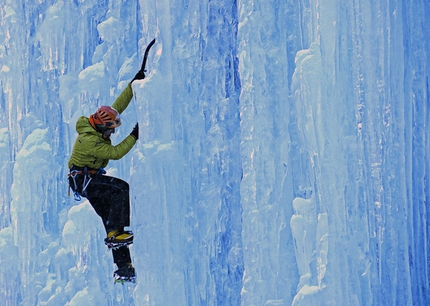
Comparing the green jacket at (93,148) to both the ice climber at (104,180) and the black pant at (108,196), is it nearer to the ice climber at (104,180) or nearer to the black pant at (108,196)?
the ice climber at (104,180)

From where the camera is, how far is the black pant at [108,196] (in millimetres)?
5852

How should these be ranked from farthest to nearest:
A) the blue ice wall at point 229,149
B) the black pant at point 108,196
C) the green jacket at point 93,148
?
the black pant at point 108,196 → the green jacket at point 93,148 → the blue ice wall at point 229,149

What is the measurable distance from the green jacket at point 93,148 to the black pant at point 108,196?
4.2 inches

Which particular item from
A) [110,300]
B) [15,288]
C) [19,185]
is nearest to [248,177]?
[110,300]

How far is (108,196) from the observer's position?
19.4ft

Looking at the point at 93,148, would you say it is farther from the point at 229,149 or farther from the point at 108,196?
the point at 229,149

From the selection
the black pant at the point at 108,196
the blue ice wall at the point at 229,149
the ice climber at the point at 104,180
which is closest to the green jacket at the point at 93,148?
the ice climber at the point at 104,180

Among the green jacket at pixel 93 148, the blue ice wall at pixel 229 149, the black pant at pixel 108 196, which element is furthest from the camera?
the black pant at pixel 108 196

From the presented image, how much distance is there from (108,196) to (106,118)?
544mm

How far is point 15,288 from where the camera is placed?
918 centimetres

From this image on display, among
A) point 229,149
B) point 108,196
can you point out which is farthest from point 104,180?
point 229,149

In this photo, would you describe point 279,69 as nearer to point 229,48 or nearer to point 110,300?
point 229,48

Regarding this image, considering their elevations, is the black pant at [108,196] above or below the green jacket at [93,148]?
below

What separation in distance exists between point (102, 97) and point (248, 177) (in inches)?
92.6
